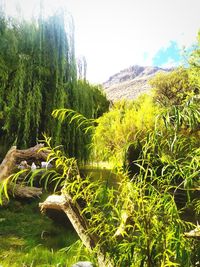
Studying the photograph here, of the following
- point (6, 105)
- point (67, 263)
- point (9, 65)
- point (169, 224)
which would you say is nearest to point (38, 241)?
point (67, 263)

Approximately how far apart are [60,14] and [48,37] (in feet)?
2.67

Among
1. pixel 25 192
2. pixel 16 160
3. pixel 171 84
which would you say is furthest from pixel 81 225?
pixel 171 84

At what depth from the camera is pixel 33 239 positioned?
15.6 feet

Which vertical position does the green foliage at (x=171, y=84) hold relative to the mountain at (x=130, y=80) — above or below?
below

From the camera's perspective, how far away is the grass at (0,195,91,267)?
12.6 feet

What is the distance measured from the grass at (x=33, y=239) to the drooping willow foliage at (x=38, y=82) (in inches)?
109

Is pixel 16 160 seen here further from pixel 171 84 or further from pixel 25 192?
pixel 171 84

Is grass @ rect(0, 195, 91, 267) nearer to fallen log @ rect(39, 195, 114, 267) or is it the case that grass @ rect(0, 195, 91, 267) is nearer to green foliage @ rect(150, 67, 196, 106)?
fallen log @ rect(39, 195, 114, 267)

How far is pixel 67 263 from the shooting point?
3574mm

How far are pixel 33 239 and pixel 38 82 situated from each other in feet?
17.2

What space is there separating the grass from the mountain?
12768 cm

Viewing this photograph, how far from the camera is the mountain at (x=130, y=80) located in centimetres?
14029

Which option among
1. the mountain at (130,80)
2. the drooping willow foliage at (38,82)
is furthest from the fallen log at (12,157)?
the mountain at (130,80)

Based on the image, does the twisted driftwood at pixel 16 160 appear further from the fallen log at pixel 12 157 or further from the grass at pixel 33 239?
the grass at pixel 33 239
